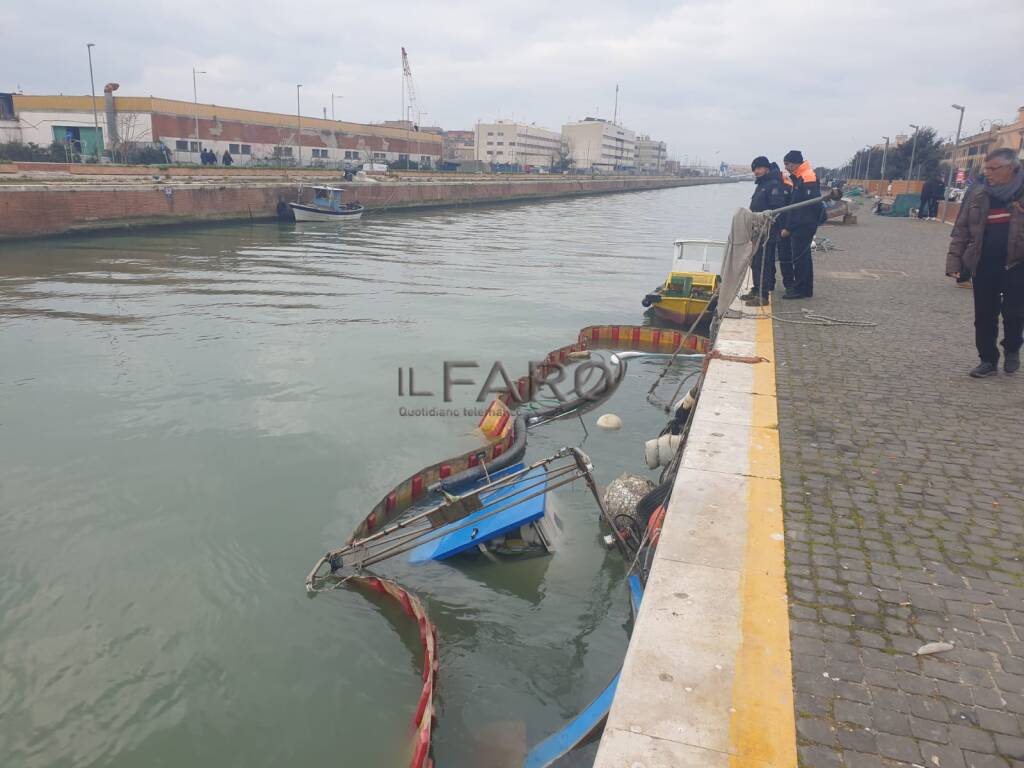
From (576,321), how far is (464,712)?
14082 mm

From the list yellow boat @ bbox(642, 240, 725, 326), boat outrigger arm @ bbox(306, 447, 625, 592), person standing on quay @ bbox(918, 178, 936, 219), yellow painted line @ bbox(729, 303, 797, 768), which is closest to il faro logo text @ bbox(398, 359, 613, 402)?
yellow boat @ bbox(642, 240, 725, 326)

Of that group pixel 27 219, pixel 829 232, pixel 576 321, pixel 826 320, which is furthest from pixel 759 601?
pixel 27 219

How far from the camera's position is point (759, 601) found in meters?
3.53

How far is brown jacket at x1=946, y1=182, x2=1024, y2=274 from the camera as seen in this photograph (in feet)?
20.3

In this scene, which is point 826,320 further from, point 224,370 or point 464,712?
point 224,370

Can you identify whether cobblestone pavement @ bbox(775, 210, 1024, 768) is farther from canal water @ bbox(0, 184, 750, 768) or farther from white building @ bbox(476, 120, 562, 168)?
white building @ bbox(476, 120, 562, 168)

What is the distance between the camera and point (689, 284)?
1667 centimetres

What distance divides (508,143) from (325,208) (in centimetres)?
10814

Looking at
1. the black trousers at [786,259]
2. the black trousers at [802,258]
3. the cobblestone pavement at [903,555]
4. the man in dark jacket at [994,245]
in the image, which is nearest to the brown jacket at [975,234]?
the man in dark jacket at [994,245]

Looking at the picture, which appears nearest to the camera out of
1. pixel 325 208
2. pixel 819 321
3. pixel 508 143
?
pixel 819 321

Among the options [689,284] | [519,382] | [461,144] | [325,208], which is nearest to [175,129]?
[325,208]

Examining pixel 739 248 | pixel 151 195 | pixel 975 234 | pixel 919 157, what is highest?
pixel 919 157

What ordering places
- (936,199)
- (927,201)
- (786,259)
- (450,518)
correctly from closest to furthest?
(450,518) < (786,259) < (927,201) < (936,199)

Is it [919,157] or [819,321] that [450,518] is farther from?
[919,157]
